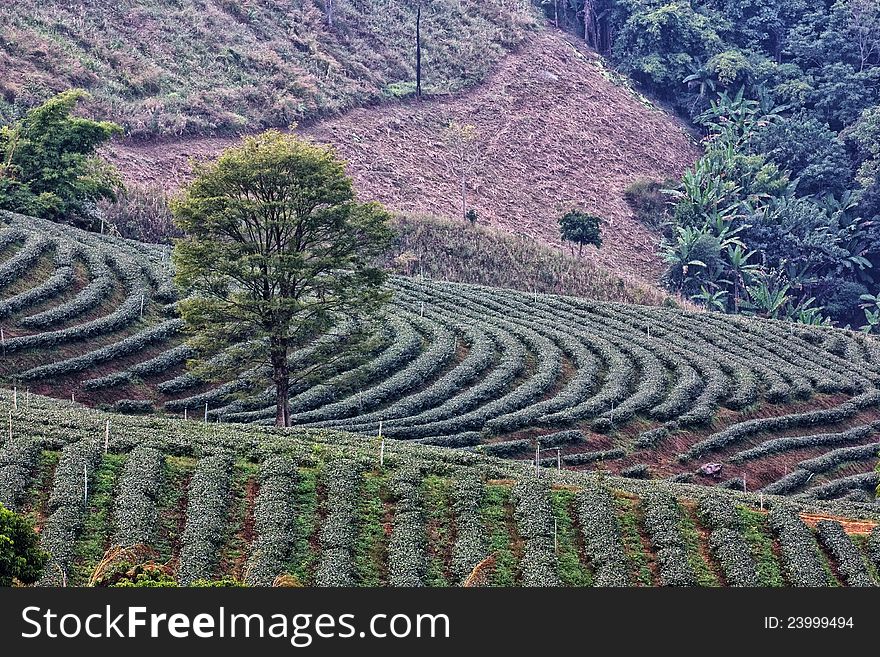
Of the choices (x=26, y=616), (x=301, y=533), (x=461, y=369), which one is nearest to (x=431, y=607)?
(x=26, y=616)

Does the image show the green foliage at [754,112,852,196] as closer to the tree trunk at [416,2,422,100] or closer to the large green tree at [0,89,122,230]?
the tree trunk at [416,2,422,100]

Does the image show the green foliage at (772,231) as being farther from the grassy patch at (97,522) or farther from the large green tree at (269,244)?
the grassy patch at (97,522)

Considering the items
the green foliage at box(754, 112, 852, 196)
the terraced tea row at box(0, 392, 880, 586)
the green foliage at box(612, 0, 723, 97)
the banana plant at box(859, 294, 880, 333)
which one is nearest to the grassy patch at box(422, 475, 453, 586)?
the terraced tea row at box(0, 392, 880, 586)

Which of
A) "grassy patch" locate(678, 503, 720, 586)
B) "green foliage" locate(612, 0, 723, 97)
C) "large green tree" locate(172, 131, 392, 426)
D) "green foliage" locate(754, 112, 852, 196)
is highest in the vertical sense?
"green foliage" locate(612, 0, 723, 97)

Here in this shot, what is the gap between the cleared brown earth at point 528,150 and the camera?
71625 mm

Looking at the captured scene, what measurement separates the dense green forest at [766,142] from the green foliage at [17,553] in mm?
55001

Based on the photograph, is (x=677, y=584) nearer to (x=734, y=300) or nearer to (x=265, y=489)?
(x=265, y=489)

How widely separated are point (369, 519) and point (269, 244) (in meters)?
11.4

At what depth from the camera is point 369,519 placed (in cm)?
2616

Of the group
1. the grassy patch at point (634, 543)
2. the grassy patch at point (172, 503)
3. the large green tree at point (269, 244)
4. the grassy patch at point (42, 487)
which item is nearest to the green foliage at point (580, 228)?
the large green tree at point (269, 244)

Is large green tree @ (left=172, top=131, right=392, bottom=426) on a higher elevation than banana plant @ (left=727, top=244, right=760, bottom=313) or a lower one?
lower

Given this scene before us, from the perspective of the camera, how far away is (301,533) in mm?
25250

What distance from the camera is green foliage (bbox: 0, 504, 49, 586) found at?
767 inches

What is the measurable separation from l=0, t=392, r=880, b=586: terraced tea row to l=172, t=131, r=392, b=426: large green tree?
5017 millimetres
